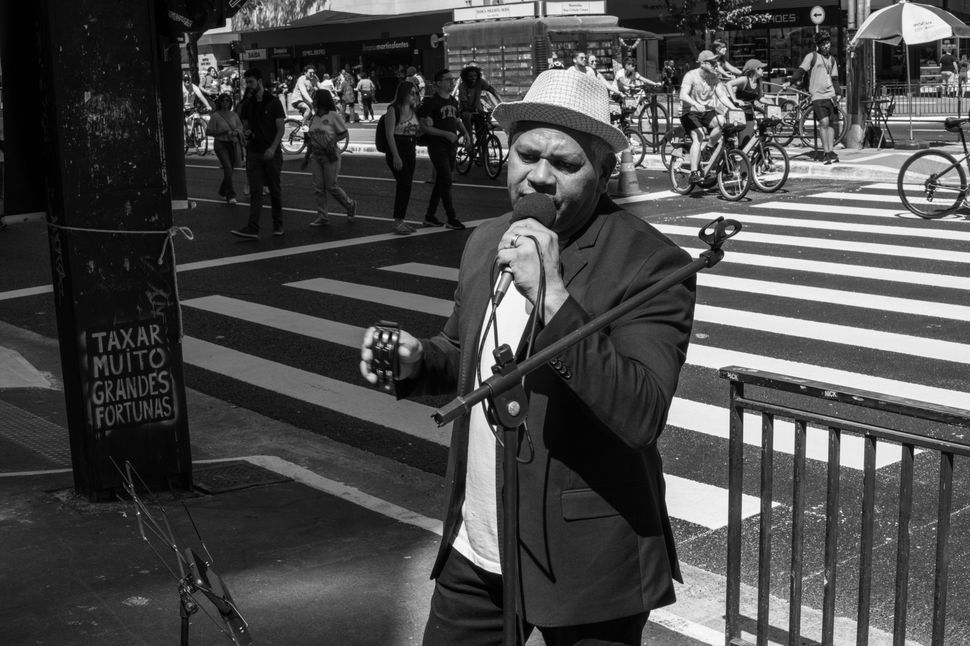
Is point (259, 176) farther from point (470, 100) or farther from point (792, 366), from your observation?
point (792, 366)

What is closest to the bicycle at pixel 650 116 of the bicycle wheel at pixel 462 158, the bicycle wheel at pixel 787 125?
the bicycle wheel at pixel 787 125

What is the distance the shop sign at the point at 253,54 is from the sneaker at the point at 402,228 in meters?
49.8

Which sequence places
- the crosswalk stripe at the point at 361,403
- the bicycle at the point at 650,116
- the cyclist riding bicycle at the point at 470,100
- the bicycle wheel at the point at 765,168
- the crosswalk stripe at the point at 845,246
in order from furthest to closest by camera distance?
the bicycle at the point at 650,116 < the cyclist riding bicycle at the point at 470,100 < the bicycle wheel at the point at 765,168 < the crosswalk stripe at the point at 845,246 < the crosswalk stripe at the point at 361,403

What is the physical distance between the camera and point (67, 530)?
545cm

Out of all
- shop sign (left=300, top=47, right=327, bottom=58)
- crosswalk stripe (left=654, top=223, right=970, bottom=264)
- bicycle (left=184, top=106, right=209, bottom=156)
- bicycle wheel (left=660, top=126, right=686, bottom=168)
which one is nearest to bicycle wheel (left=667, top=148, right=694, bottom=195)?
bicycle wheel (left=660, top=126, right=686, bottom=168)

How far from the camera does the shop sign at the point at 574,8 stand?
3741cm

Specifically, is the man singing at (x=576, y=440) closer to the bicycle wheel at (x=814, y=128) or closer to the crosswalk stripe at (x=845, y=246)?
the crosswalk stripe at (x=845, y=246)

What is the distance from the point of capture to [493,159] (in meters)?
22.6

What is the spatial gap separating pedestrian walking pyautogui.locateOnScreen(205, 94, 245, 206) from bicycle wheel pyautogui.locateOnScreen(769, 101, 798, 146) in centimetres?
995

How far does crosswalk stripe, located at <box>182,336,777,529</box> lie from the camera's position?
6086mm

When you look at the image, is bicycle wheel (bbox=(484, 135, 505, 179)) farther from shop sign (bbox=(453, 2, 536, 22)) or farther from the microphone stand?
the microphone stand

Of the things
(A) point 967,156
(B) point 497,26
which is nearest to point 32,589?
(A) point 967,156

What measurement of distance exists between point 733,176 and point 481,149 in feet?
20.3

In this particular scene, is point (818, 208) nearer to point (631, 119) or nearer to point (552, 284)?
point (631, 119)
